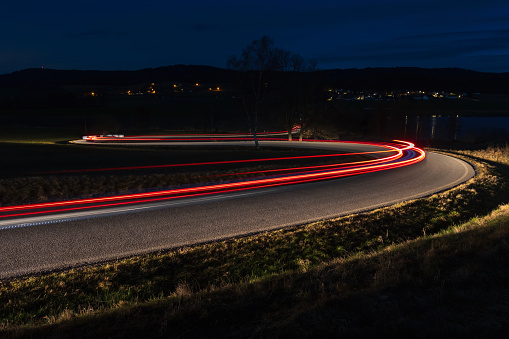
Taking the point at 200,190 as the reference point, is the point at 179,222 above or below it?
above

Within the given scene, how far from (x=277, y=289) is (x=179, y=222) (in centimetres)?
492

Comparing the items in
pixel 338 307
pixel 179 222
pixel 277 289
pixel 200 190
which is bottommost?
pixel 200 190

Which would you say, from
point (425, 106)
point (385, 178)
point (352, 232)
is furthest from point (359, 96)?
point (352, 232)

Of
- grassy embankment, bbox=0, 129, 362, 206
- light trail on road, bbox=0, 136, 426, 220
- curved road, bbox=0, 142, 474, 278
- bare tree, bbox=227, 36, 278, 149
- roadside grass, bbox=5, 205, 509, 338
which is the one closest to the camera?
roadside grass, bbox=5, 205, 509, 338

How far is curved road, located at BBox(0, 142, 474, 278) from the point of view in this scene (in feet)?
23.7

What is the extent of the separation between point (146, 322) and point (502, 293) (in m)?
4.32

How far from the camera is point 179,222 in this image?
371 inches

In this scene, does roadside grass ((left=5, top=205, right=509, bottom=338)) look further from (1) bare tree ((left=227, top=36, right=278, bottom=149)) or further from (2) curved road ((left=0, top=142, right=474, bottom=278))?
(1) bare tree ((left=227, top=36, right=278, bottom=149))

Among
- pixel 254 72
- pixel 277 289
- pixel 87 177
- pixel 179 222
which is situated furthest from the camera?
pixel 254 72

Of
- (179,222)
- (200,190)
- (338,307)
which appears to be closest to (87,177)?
(200,190)

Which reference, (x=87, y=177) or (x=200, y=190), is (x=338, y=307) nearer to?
(x=200, y=190)

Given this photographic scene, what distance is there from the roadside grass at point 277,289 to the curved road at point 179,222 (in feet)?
2.17

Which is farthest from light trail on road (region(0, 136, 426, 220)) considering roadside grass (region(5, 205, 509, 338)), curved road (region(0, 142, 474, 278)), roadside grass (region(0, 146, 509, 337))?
roadside grass (region(5, 205, 509, 338))

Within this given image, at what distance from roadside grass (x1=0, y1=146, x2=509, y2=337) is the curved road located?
66 centimetres
